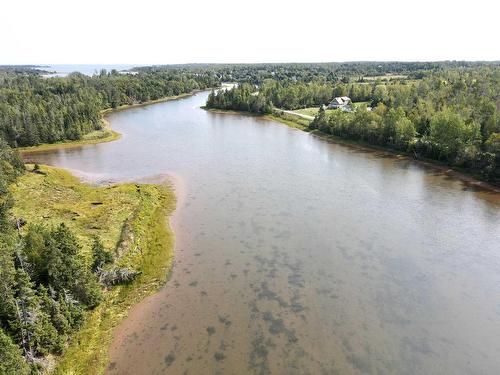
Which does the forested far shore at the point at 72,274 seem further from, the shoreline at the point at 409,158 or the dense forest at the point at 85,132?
the shoreline at the point at 409,158

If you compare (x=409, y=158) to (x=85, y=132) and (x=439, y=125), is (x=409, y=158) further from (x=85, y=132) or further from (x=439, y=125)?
(x=85, y=132)

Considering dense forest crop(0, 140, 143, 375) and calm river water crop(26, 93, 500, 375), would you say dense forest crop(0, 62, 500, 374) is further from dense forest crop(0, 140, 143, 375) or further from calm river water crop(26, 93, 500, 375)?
calm river water crop(26, 93, 500, 375)

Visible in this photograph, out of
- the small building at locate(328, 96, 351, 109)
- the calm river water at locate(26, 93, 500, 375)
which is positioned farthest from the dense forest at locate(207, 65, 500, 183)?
the small building at locate(328, 96, 351, 109)

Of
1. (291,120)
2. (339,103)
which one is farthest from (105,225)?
(339,103)

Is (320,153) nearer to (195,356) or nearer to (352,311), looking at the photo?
(352,311)

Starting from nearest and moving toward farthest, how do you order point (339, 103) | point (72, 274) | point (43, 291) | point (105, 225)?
point (43, 291) → point (72, 274) → point (105, 225) → point (339, 103)
